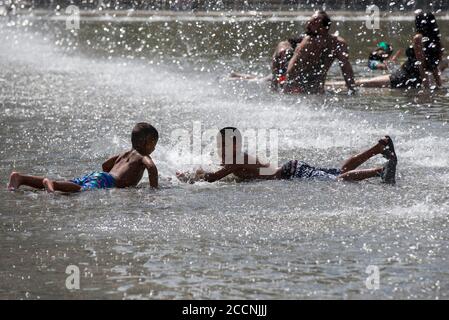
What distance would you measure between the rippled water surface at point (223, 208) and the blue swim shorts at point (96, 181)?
17 cm

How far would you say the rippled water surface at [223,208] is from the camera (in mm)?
6383

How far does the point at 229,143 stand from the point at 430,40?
717cm

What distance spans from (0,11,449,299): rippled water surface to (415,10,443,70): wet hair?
0.76 m

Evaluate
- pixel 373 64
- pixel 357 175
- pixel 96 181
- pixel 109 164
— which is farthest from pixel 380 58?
pixel 96 181

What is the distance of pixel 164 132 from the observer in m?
12.1

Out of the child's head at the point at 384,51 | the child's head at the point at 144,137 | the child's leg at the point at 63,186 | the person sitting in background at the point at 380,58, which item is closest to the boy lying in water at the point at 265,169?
the child's head at the point at 144,137

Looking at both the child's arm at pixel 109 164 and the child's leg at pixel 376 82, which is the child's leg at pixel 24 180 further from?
the child's leg at pixel 376 82

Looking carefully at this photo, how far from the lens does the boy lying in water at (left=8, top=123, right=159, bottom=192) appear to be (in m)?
8.82

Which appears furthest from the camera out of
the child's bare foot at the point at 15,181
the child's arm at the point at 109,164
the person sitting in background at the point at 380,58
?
the person sitting in background at the point at 380,58

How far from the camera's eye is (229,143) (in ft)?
30.8

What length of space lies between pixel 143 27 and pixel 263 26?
291 centimetres

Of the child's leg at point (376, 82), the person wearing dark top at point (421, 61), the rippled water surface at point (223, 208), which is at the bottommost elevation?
the rippled water surface at point (223, 208)

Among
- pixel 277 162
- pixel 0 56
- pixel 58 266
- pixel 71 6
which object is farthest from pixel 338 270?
pixel 71 6

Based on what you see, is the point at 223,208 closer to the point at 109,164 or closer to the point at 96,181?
the point at 96,181
